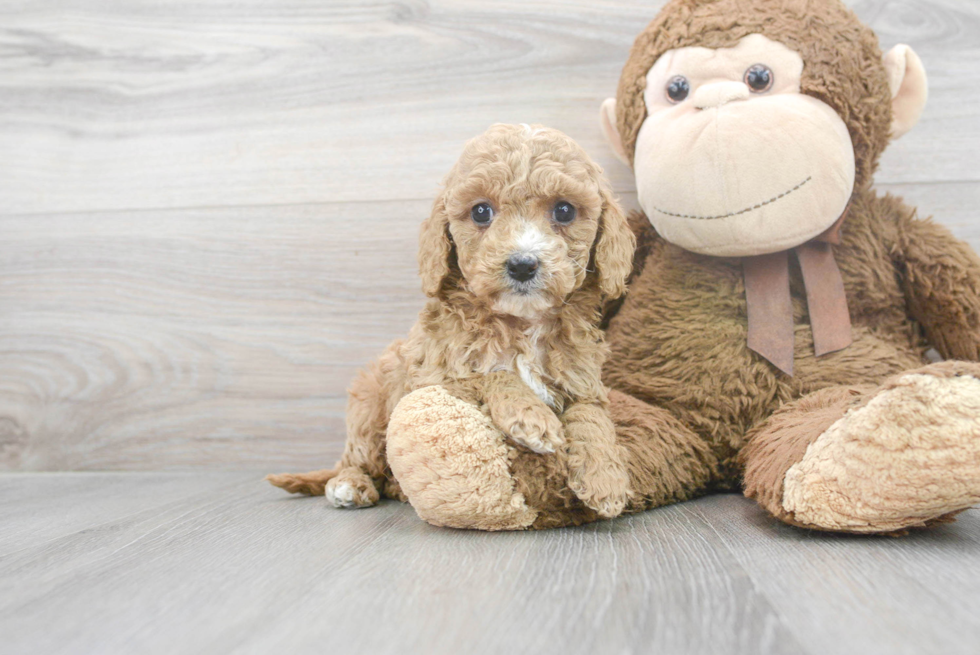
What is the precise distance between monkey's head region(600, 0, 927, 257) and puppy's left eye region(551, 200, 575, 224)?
0.80 ft

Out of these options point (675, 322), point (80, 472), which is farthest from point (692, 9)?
point (80, 472)

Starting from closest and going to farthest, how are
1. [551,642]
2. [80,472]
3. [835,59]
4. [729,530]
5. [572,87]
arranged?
1. [551,642]
2. [729,530]
3. [835,59]
4. [572,87]
5. [80,472]

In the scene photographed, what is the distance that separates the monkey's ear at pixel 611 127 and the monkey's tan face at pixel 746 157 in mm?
179

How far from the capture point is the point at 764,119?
3.48 ft

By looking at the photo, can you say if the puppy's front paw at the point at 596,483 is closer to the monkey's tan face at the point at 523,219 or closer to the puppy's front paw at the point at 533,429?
the puppy's front paw at the point at 533,429

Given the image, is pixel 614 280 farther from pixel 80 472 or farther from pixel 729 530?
pixel 80 472

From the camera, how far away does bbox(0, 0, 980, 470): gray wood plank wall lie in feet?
4.93

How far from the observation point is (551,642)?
60 cm

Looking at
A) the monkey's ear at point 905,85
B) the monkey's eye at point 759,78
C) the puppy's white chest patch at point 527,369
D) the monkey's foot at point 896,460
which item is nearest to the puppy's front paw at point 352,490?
the puppy's white chest patch at point 527,369

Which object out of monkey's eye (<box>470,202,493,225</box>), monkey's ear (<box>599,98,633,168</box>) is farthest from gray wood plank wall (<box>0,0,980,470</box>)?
monkey's eye (<box>470,202,493,225</box>)

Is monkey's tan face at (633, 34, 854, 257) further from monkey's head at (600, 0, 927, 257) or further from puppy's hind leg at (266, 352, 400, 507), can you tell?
puppy's hind leg at (266, 352, 400, 507)

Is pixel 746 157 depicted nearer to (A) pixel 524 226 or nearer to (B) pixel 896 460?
(A) pixel 524 226

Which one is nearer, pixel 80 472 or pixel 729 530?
pixel 729 530

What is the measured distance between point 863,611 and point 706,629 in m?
0.15
